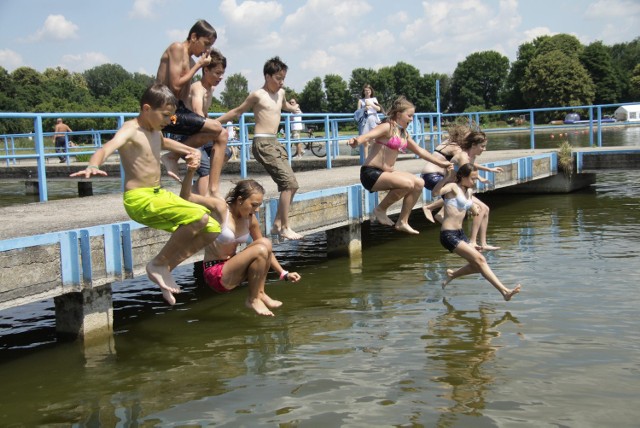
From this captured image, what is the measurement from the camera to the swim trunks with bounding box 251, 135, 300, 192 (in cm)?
823

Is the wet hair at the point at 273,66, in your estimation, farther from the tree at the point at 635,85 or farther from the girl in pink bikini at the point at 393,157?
the tree at the point at 635,85

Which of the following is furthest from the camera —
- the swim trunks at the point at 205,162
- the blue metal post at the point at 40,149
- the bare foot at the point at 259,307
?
the blue metal post at the point at 40,149

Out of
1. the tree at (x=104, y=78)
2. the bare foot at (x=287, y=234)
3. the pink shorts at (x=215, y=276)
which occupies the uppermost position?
the tree at (x=104, y=78)

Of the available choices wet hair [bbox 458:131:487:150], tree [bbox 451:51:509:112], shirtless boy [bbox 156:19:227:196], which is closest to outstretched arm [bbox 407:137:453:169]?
wet hair [bbox 458:131:487:150]

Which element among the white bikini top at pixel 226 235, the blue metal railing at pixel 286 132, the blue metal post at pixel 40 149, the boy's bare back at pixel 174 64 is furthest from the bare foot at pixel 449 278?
the blue metal post at pixel 40 149

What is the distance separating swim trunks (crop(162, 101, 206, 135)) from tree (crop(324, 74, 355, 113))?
121564 millimetres

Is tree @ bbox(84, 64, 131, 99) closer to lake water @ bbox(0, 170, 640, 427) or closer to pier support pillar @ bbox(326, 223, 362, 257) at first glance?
pier support pillar @ bbox(326, 223, 362, 257)

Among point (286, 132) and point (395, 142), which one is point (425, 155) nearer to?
point (395, 142)

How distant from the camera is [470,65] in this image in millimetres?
125188

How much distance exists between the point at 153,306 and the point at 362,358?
3414 mm

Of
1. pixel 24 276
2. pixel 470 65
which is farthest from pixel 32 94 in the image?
pixel 24 276

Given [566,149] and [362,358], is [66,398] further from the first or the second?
[566,149]

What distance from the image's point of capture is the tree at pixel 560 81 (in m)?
92.5

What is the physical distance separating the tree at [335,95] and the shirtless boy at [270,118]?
120 meters
